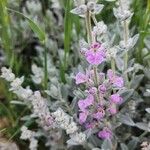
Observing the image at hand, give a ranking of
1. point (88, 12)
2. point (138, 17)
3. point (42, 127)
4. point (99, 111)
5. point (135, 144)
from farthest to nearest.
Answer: point (138, 17) < point (42, 127) < point (135, 144) < point (99, 111) < point (88, 12)

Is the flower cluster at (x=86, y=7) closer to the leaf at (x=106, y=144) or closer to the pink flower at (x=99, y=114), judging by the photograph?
the pink flower at (x=99, y=114)

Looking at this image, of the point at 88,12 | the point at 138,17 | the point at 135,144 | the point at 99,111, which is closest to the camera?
the point at 88,12

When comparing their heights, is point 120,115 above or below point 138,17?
below

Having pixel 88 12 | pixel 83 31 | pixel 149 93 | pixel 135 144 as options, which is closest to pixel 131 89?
pixel 149 93

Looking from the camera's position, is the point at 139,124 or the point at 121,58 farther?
the point at 121,58

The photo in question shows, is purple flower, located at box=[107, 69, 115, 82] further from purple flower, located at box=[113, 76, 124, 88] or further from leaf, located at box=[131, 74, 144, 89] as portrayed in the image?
leaf, located at box=[131, 74, 144, 89]

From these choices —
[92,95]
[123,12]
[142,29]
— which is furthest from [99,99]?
[142,29]

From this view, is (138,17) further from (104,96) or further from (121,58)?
(104,96)
